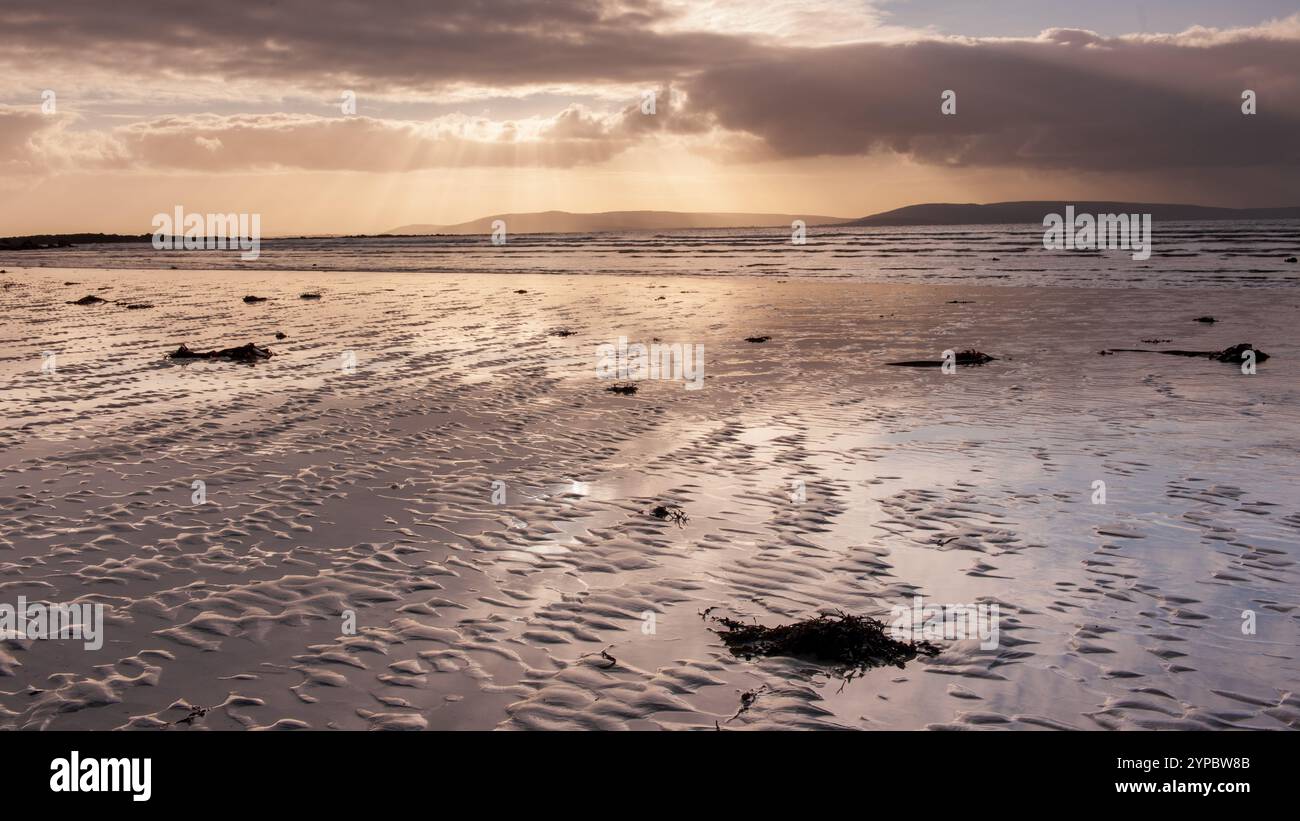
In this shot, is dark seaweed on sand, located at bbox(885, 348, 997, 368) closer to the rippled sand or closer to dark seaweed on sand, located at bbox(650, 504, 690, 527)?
the rippled sand

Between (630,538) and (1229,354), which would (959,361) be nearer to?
(1229,354)

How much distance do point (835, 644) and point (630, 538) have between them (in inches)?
115

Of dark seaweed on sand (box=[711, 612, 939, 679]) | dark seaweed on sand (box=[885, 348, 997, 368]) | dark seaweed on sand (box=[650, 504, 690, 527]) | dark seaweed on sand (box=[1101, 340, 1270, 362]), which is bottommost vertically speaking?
dark seaweed on sand (box=[711, 612, 939, 679])

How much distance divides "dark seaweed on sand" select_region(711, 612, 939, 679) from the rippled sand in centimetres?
16

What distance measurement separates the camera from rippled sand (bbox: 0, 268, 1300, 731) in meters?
5.67

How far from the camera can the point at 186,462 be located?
10.9m

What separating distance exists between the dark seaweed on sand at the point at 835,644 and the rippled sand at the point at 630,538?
0.16 meters

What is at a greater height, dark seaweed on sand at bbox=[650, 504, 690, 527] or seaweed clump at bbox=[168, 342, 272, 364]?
seaweed clump at bbox=[168, 342, 272, 364]

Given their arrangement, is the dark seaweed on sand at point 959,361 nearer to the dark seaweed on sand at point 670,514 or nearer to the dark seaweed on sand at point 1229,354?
the dark seaweed on sand at point 1229,354

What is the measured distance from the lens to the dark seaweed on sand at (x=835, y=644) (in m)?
6.08

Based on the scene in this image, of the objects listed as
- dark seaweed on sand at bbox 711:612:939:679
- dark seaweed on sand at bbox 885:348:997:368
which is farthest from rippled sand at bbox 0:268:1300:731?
dark seaweed on sand at bbox 885:348:997:368
